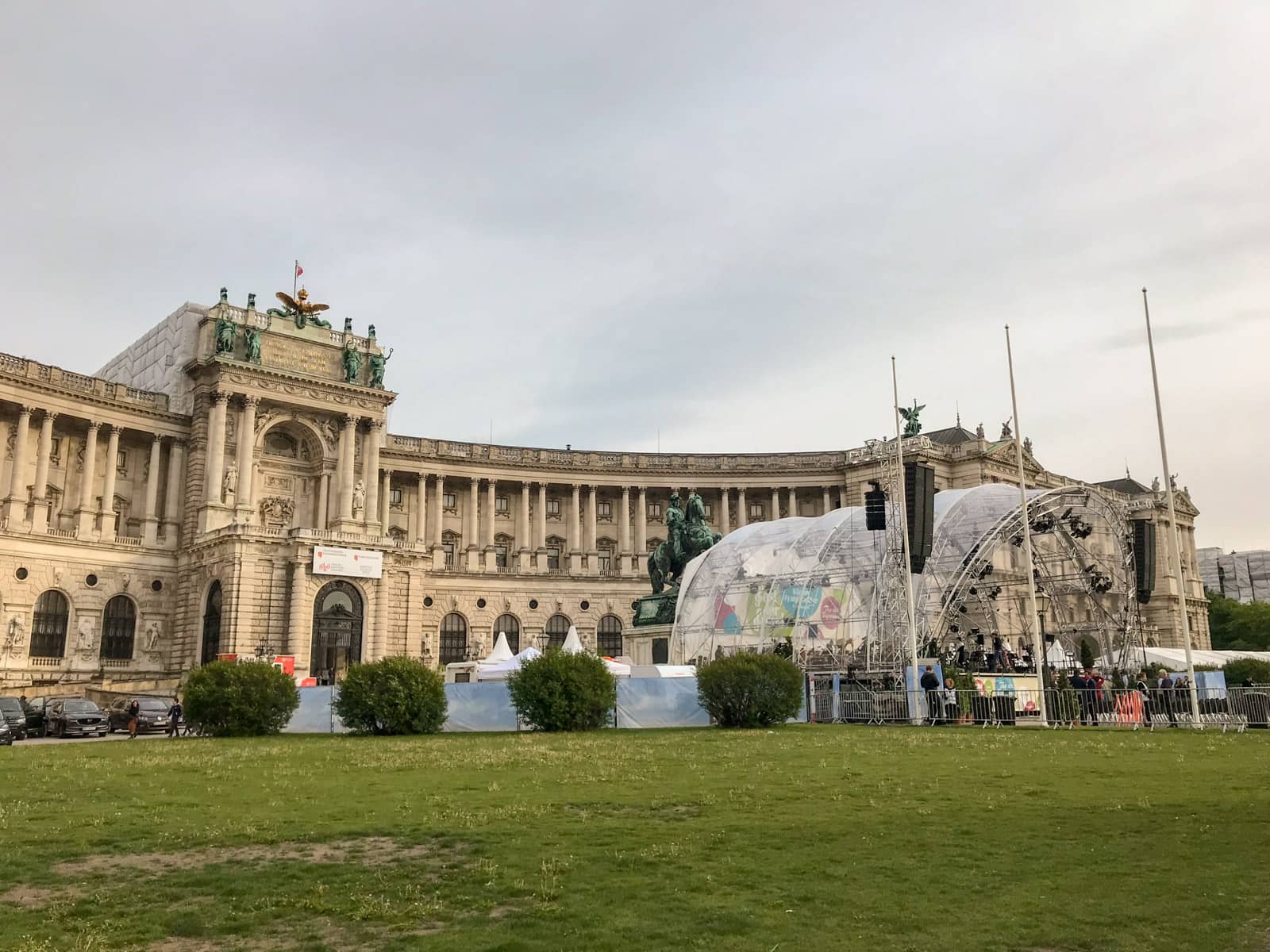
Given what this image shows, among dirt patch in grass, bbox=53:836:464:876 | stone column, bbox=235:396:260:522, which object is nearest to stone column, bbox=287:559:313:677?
stone column, bbox=235:396:260:522

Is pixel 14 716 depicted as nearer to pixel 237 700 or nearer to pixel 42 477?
pixel 237 700

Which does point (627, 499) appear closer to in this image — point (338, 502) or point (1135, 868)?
point (338, 502)

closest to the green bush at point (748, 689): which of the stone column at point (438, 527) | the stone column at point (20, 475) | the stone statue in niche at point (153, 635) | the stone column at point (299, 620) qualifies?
the stone column at point (299, 620)

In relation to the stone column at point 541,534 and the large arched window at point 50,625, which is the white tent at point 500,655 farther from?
the stone column at point 541,534

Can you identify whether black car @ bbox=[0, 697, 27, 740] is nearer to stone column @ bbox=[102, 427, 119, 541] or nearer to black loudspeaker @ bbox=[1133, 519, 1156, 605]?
stone column @ bbox=[102, 427, 119, 541]

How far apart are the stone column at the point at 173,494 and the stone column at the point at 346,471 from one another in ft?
31.9

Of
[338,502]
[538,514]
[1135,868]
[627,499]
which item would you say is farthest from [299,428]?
[1135,868]

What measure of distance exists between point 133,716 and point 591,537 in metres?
51.9

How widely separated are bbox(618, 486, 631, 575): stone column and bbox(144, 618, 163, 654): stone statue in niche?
1413 inches

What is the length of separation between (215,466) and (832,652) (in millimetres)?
40869

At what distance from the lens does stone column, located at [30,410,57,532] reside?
62.3 meters

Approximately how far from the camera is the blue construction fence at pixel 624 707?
112 ft

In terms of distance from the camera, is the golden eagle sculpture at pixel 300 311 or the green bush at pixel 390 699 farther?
the golden eagle sculpture at pixel 300 311

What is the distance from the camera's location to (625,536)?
289 feet
